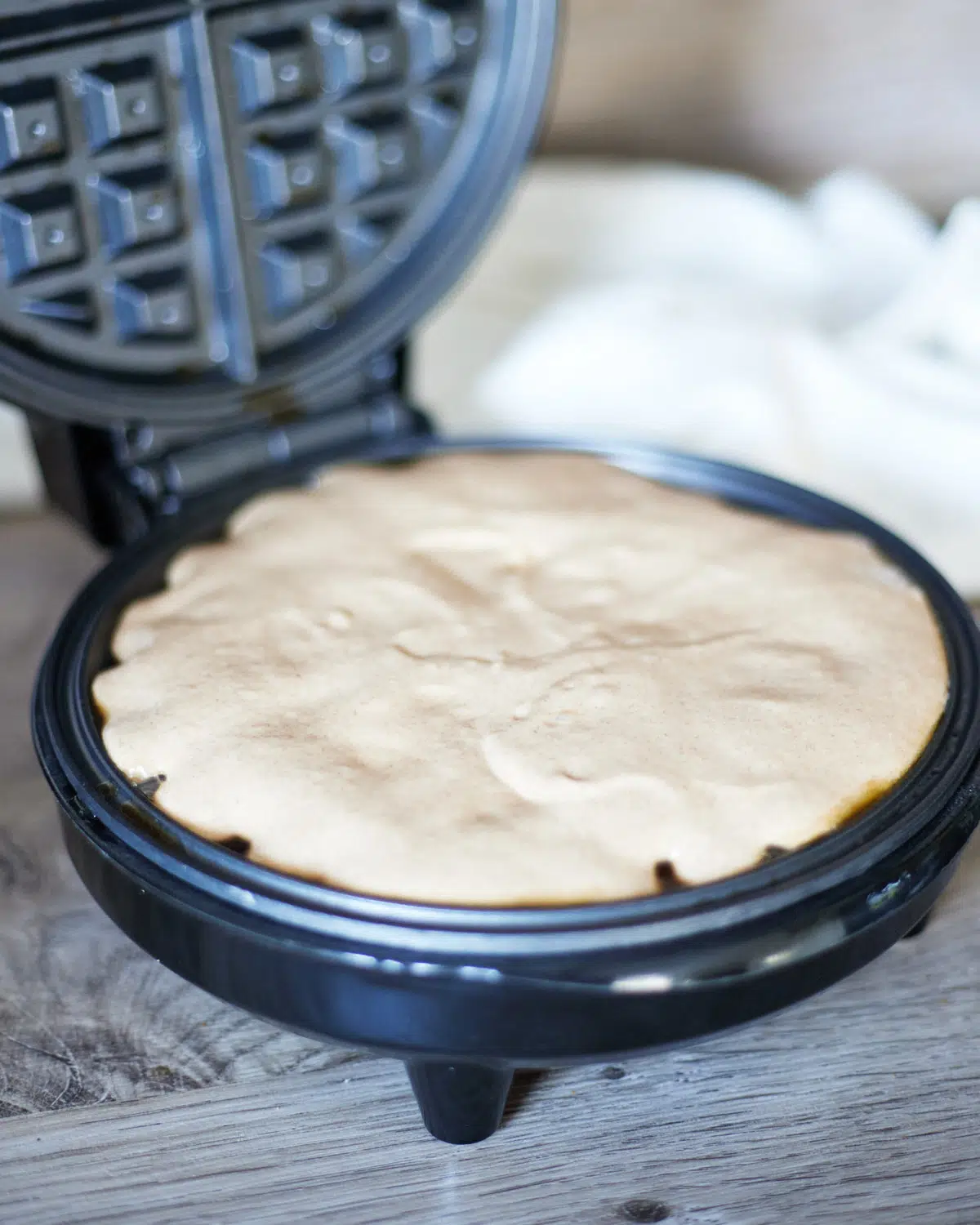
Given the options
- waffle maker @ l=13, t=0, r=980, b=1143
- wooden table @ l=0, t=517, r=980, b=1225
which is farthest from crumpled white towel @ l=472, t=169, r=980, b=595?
wooden table @ l=0, t=517, r=980, b=1225

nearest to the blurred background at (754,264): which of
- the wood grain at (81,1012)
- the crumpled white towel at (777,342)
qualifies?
the crumpled white towel at (777,342)

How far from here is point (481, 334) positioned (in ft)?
5.79

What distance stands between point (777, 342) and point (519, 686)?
77cm

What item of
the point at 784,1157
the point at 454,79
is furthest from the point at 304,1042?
the point at 454,79

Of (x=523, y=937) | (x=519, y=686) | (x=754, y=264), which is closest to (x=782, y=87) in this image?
(x=754, y=264)

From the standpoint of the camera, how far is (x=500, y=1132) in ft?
3.14

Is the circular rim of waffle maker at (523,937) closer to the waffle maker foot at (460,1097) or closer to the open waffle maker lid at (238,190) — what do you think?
the waffle maker foot at (460,1097)

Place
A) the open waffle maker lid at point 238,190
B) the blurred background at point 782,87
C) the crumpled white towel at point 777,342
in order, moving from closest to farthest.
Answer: the open waffle maker lid at point 238,190 → the crumpled white towel at point 777,342 → the blurred background at point 782,87

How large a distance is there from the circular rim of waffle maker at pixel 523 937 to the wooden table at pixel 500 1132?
7 centimetres

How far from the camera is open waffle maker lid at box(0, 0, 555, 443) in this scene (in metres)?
1.22

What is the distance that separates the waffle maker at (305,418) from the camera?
811mm

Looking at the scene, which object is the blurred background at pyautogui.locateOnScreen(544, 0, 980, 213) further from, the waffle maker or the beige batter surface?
the beige batter surface

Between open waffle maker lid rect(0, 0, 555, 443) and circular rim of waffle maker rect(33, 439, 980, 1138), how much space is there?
52cm

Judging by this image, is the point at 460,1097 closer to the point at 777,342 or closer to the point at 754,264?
the point at 777,342
